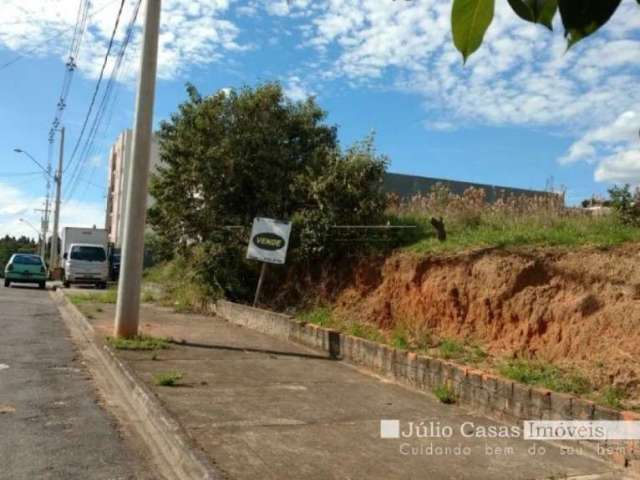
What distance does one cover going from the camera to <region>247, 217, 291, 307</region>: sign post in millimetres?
14305

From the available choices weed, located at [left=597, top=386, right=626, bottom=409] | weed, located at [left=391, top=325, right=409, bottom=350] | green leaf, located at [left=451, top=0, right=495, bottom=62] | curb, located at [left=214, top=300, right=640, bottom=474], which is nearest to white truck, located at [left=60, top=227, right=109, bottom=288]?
curb, located at [left=214, top=300, right=640, bottom=474]

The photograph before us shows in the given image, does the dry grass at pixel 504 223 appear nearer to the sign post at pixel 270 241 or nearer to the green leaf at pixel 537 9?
the sign post at pixel 270 241

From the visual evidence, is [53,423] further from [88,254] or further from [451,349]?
[88,254]

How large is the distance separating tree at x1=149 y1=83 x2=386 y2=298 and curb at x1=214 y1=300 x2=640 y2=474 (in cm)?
490

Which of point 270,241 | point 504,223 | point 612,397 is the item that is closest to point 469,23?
point 612,397

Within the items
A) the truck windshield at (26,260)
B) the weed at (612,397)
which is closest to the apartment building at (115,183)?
the truck windshield at (26,260)

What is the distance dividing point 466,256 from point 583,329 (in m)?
3.00

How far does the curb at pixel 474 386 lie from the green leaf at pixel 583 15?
16.3 ft

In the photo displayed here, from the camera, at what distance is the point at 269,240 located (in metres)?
14.4

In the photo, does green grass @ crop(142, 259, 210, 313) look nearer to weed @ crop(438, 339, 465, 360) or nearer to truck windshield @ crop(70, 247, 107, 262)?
weed @ crop(438, 339, 465, 360)

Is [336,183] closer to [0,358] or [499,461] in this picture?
[0,358]

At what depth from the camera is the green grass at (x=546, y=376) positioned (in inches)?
253

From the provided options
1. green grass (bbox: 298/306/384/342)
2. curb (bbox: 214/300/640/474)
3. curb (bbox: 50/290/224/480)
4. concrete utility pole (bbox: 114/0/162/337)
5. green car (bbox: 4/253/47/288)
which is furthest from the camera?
green car (bbox: 4/253/47/288)

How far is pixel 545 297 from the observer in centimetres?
837
